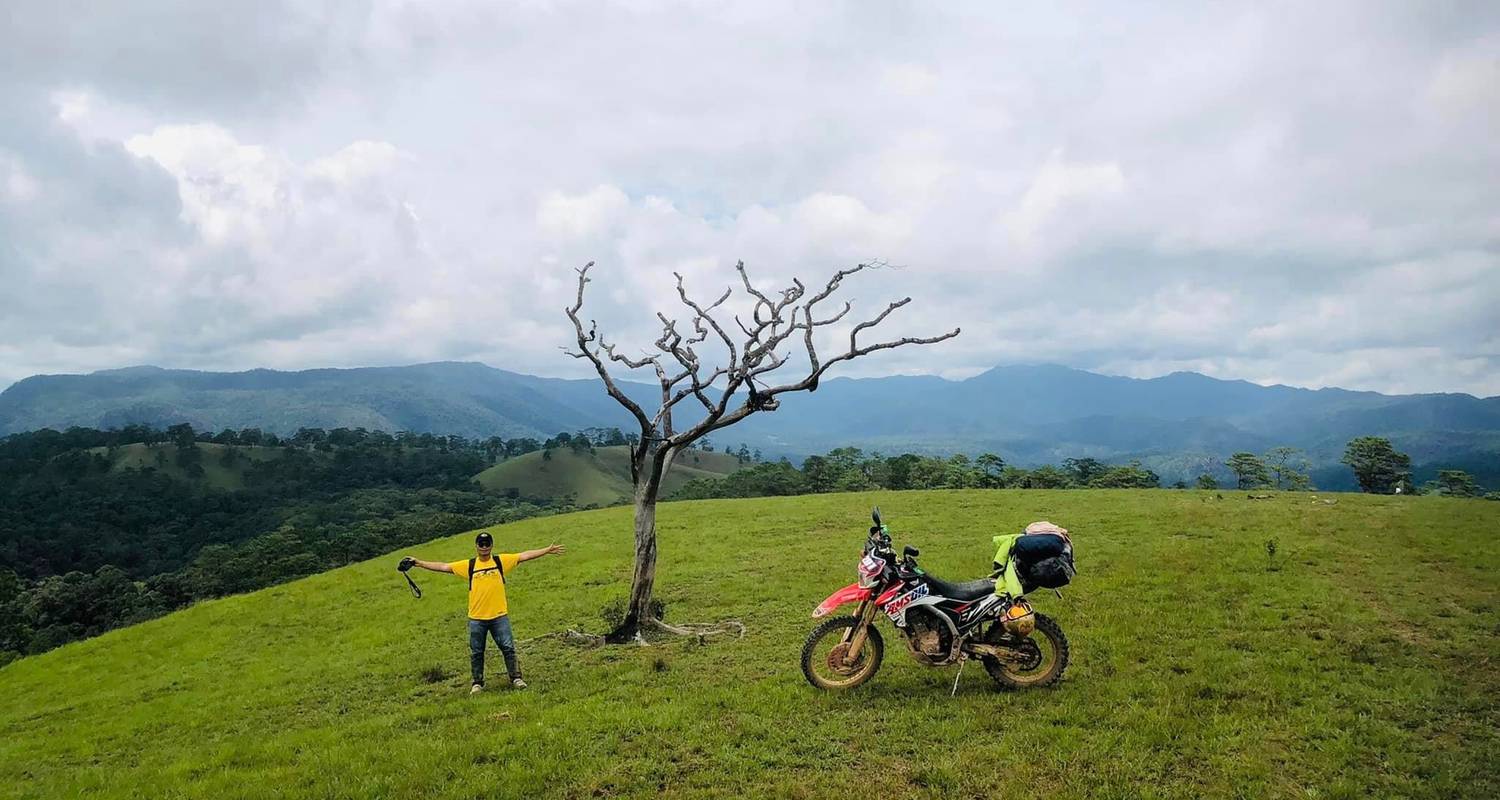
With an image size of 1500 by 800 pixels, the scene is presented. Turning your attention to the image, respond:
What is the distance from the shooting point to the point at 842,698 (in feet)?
30.5

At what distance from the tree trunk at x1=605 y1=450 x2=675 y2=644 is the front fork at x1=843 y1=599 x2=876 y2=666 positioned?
513cm

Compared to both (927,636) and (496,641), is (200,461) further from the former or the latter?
(927,636)

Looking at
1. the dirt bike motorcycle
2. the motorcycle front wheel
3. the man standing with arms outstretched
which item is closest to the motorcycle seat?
the dirt bike motorcycle

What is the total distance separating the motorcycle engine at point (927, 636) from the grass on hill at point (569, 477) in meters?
142

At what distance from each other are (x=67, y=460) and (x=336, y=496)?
50.0 m

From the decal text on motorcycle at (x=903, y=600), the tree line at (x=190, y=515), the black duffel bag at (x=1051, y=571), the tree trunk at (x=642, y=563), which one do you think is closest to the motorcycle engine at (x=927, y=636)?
the decal text on motorcycle at (x=903, y=600)

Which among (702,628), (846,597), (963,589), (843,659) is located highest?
(963,589)

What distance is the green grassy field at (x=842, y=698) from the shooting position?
7156mm

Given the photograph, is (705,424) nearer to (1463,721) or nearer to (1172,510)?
(1463,721)

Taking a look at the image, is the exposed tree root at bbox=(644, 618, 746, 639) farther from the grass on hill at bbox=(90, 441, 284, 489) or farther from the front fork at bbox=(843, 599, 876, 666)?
the grass on hill at bbox=(90, 441, 284, 489)

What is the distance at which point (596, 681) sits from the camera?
1115cm

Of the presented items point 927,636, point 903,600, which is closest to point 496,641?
point 903,600

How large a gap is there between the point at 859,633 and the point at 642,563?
18.0ft

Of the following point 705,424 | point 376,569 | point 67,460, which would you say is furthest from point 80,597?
point 67,460
